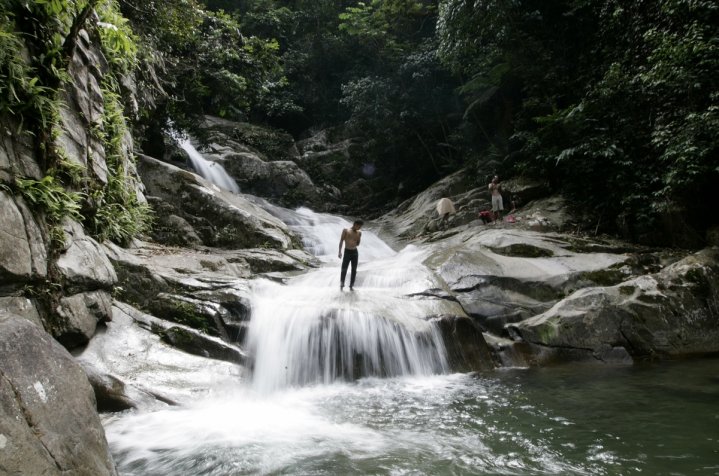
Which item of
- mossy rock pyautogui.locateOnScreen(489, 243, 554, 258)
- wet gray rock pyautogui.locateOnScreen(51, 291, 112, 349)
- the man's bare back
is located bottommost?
wet gray rock pyautogui.locateOnScreen(51, 291, 112, 349)

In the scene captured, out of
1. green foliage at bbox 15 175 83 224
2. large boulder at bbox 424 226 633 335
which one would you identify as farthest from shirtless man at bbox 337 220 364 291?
green foliage at bbox 15 175 83 224

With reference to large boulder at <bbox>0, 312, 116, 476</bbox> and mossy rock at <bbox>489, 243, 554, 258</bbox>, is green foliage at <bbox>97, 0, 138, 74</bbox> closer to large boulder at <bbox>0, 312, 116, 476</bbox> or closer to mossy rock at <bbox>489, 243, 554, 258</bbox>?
large boulder at <bbox>0, 312, 116, 476</bbox>

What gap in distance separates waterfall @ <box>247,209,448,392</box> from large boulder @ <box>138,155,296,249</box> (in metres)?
3.06

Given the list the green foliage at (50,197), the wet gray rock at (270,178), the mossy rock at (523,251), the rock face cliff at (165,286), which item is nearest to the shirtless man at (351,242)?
the rock face cliff at (165,286)

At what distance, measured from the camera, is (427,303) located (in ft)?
31.3

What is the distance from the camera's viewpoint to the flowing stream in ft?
14.7

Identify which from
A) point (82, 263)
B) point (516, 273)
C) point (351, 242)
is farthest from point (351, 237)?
point (82, 263)

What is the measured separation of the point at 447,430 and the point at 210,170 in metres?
17.1

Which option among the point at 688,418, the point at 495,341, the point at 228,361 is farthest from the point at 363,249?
the point at 688,418

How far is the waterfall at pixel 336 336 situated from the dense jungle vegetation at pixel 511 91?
5505mm

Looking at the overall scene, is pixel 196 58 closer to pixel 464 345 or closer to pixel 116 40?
pixel 116 40

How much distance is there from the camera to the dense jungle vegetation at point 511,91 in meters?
11.5

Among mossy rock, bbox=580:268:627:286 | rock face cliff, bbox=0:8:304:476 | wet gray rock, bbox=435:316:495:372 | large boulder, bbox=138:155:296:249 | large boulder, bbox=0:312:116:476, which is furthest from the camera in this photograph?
large boulder, bbox=138:155:296:249

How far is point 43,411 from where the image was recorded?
10.7 feet
